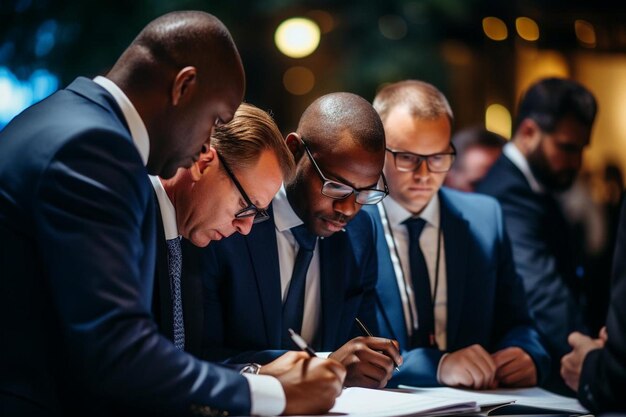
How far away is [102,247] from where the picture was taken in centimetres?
152

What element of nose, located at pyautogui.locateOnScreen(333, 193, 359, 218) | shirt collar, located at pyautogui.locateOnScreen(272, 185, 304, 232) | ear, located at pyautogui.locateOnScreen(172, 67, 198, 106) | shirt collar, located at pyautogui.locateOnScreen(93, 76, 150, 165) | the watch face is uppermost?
ear, located at pyautogui.locateOnScreen(172, 67, 198, 106)

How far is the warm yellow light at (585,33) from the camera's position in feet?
23.8

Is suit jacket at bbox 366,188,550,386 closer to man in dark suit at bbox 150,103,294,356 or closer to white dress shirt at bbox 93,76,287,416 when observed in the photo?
man in dark suit at bbox 150,103,294,356

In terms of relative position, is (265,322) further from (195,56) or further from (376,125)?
(195,56)

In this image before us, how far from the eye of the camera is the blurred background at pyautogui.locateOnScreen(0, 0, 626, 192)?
15.5 feet

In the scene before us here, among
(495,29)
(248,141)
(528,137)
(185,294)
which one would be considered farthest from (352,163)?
(495,29)

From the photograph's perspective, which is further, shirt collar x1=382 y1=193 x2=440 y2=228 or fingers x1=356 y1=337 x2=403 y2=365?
shirt collar x1=382 y1=193 x2=440 y2=228

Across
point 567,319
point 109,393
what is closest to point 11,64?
point 567,319

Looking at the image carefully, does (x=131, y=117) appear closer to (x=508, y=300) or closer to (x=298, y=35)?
(x=508, y=300)

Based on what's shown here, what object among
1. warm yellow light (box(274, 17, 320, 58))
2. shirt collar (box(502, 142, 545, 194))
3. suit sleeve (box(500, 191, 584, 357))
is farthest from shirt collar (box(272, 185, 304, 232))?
warm yellow light (box(274, 17, 320, 58))

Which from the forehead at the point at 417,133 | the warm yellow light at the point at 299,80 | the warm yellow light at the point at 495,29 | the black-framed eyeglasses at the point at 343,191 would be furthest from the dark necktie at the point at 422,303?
the warm yellow light at the point at 299,80

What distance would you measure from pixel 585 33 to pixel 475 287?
202 inches

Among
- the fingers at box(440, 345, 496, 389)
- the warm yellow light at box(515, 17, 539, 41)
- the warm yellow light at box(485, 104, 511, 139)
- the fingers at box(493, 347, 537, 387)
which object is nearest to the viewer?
the fingers at box(440, 345, 496, 389)

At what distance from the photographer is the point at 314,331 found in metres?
2.47
